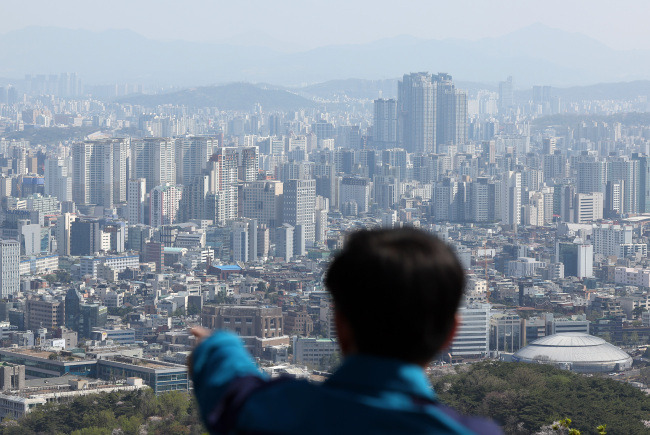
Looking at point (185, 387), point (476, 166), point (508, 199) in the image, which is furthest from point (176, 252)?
point (476, 166)

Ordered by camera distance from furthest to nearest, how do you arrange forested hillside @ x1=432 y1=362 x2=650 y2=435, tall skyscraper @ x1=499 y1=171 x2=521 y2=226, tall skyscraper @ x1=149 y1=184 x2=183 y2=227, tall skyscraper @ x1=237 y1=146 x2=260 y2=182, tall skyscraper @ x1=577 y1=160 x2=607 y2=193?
1. tall skyscraper @ x1=577 y1=160 x2=607 y2=193
2. tall skyscraper @ x1=237 y1=146 x2=260 y2=182
3. tall skyscraper @ x1=499 y1=171 x2=521 y2=226
4. tall skyscraper @ x1=149 y1=184 x2=183 y2=227
5. forested hillside @ x1=432 y1=362 x2=650 y2=435

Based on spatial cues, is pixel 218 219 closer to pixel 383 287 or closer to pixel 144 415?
pixel 144 415

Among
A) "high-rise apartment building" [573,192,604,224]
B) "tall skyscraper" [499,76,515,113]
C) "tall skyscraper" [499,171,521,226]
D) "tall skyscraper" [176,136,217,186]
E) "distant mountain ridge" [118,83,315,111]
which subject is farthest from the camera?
"tall skyscraper" [499,76,515,113]

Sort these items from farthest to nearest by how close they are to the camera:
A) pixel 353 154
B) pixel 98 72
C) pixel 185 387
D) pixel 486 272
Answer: pixel 98 72 < pixel 353 154 < pixel 486 272 < pixel 185 387

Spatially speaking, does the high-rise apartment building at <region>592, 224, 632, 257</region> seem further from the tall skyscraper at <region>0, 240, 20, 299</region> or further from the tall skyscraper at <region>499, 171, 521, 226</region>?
the tall skyscraper at <region>0, 240, 20, 299</region>

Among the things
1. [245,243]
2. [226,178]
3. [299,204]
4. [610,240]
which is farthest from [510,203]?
[245,243]

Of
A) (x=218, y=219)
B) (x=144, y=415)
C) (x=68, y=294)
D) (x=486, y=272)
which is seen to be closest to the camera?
(x=144, y=415)

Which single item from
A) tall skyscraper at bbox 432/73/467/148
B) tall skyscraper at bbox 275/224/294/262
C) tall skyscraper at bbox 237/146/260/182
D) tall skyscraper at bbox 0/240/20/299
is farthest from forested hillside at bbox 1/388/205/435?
tall skyscraper at bbox 432/73/467/148
